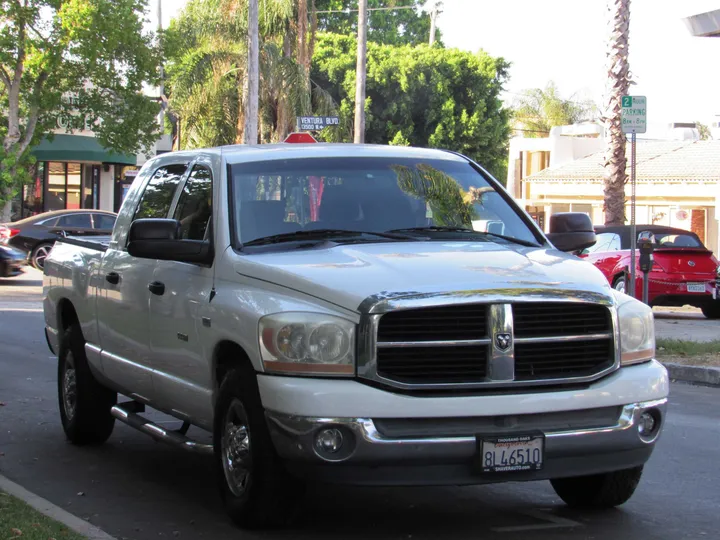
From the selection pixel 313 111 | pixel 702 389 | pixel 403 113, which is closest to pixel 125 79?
pixel 313 111

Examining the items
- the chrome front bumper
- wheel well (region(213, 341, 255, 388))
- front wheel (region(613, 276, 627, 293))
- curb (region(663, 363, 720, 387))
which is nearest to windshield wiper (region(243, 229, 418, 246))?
wheel well (region(213, 341, 255, 388))

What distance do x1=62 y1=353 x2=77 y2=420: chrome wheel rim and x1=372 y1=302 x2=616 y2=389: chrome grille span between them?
3.86 metres

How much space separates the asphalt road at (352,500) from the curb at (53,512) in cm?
23

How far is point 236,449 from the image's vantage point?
5.88 meters

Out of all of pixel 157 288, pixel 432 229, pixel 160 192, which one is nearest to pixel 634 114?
pixel 160 192

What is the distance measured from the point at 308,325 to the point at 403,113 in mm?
54582

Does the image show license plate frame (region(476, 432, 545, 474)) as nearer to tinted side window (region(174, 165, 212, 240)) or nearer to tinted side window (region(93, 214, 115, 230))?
tinted side window (region(174, 165, 212, 240))

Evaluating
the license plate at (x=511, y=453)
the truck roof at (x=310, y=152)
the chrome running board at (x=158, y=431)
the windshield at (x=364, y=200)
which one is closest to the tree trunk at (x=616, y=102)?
the truck roof at (x=310, y=152)

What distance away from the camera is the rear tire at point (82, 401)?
8305 millimetres

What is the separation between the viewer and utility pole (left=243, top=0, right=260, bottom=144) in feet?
102

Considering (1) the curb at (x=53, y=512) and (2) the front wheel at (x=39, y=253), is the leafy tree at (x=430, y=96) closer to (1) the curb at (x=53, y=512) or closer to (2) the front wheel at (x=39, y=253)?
(2) the front wheel at (x=39, y=253)

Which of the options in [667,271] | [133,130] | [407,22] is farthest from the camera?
[407,22]

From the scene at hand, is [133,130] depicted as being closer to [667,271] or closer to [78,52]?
[78,52]

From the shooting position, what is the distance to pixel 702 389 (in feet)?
40.3
